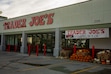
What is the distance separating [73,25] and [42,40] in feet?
31.3

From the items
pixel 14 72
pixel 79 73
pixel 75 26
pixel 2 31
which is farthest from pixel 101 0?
pixel 2 31

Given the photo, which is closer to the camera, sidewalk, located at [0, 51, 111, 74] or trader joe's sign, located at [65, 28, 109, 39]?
sidewalk, located at [0, 51, 111, 74]

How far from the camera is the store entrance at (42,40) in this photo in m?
24.4

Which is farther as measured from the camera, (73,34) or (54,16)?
(54,16)

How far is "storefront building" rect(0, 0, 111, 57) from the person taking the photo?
14977 mm

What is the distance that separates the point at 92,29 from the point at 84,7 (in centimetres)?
240

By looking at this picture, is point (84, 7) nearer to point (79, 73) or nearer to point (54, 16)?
point (54, 16)

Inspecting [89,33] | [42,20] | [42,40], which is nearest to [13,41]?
[42,40]

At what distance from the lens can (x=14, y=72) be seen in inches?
380

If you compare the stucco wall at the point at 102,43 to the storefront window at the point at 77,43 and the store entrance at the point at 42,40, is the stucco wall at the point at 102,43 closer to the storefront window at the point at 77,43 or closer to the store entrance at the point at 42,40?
the storefront window at the point at 77,43

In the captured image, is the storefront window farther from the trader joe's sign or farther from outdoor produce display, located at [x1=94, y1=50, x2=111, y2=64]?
outdoor produce display, located at [x1=94, y1=50, x2=111, y2=64]

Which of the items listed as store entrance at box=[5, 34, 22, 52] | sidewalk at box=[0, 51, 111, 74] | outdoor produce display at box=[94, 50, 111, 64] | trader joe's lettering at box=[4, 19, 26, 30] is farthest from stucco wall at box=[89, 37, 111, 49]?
store entrance at box=[5, 34, 22, 52]

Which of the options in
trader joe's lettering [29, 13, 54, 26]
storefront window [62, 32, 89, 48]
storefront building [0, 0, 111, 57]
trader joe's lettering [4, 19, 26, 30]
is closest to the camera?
storefront building [0, 0, 111, 57]

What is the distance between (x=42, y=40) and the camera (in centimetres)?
2577
